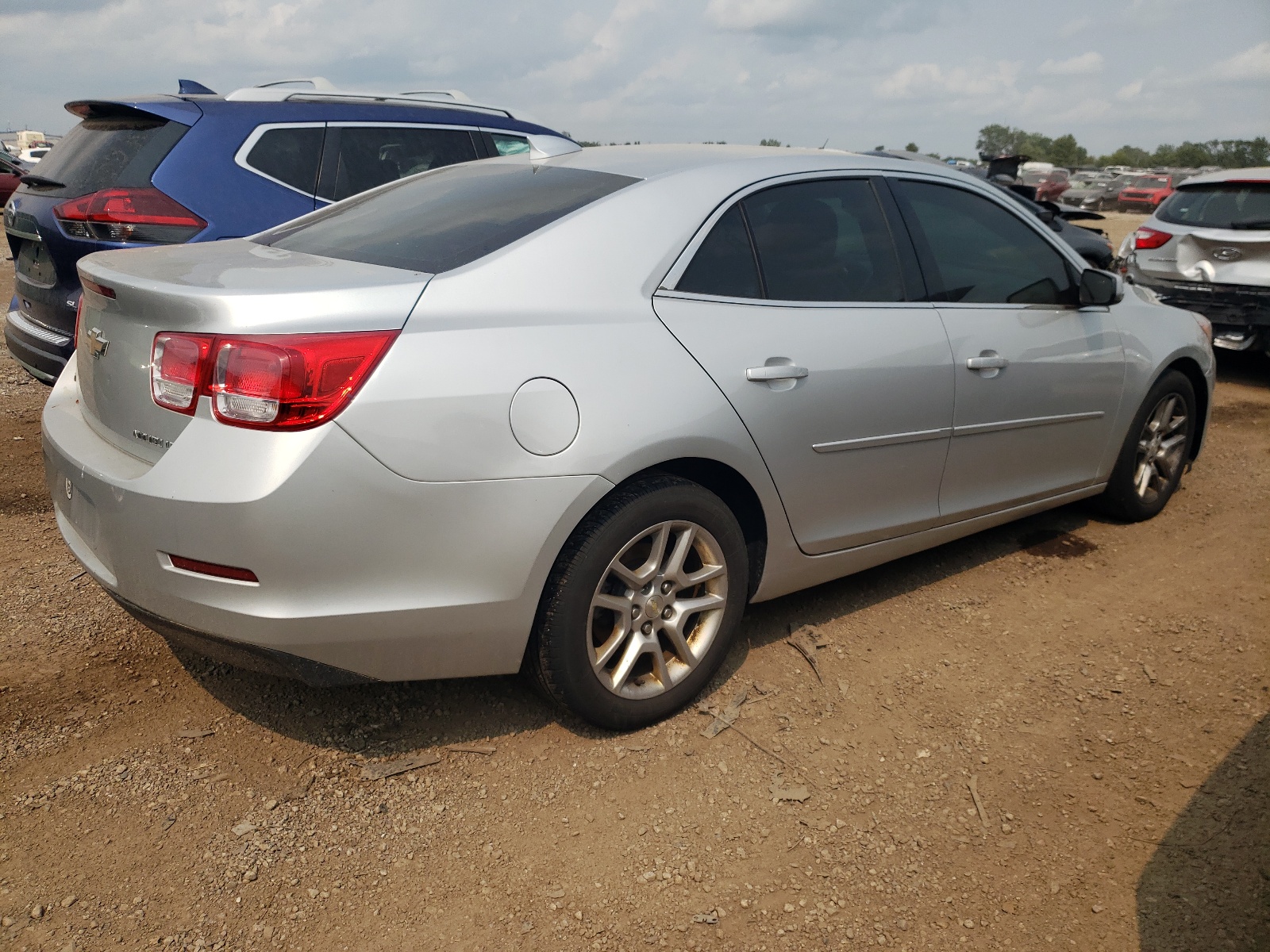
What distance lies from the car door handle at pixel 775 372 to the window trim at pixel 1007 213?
0.83 meters

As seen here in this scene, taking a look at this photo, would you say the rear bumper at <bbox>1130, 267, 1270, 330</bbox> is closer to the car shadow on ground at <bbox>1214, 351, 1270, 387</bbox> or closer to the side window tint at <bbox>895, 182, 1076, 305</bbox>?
the car shadow on ground at <bbox>1214, 351, 1270, 387</bbox>

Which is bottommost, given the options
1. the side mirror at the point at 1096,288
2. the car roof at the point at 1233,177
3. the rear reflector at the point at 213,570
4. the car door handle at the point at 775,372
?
the rear reflector at the point at 213,570

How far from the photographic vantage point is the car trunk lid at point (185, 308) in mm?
2268

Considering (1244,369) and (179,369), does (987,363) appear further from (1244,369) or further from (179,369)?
(1244,369)

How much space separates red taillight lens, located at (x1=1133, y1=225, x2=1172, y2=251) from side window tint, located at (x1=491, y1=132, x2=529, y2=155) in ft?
17.5

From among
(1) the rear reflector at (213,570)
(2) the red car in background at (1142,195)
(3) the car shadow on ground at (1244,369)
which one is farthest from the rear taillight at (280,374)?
(2) the red car in background at (1142,195)

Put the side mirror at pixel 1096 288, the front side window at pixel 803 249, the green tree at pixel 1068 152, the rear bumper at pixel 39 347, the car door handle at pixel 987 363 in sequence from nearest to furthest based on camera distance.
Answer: the front side window at pixel 803 249 → the car door handle at pixel 987 363 → the side mirror at pixel 1096 288 → the rear bumper at pixel 39 347 → the green tree at pixel 1068 152

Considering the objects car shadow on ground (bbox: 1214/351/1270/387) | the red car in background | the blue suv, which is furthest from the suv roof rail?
the red car in background

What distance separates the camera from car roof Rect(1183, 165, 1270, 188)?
25.9 ft

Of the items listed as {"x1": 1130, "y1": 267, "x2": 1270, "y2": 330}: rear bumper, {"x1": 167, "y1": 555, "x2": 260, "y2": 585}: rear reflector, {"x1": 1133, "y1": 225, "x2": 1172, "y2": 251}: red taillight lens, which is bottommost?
{"x1": 167, "y1": 555, "x2": 260, "y2": 585}: rear reflector

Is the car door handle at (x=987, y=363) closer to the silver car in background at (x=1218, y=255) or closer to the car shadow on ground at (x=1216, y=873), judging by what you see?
the car shadow on ground at (x=1216, y=873)

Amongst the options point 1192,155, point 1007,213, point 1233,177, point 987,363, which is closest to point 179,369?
point 987,363

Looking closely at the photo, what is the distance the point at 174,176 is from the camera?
4.54 meters

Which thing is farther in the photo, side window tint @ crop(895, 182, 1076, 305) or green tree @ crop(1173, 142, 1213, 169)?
green tree @ crop(1173, 142, 1213, 169)
